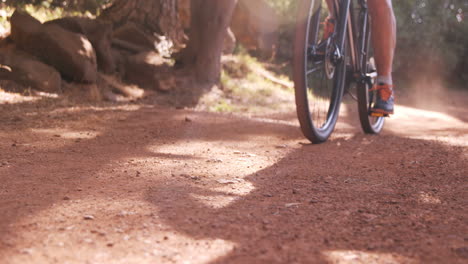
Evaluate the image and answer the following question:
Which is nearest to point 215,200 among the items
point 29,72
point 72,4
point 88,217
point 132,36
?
point 88,217

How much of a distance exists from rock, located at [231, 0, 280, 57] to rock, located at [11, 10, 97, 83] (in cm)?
727

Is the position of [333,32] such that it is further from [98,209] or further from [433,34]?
[433,34]

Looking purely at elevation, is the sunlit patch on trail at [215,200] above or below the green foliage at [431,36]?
below

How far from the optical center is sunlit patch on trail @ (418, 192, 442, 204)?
228 centimetres

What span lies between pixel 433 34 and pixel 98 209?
13.4 metres

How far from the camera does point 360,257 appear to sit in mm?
1600

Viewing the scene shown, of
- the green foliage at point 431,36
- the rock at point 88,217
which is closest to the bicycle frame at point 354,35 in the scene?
the rock at point 88,217

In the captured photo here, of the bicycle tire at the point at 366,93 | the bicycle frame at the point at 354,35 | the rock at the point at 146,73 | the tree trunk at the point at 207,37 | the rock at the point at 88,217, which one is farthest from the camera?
the tree trunk at the point at 207,37

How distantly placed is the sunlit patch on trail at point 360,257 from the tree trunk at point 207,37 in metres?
6.29

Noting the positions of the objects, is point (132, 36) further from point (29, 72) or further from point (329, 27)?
point (329, 27)

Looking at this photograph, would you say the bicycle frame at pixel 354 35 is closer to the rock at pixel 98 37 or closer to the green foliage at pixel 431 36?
the rock at pixel 98 37

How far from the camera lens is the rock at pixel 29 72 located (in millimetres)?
5629

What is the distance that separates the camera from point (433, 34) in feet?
44.9

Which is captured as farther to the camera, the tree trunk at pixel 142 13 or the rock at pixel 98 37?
the tree trunk at pixel 142 13
